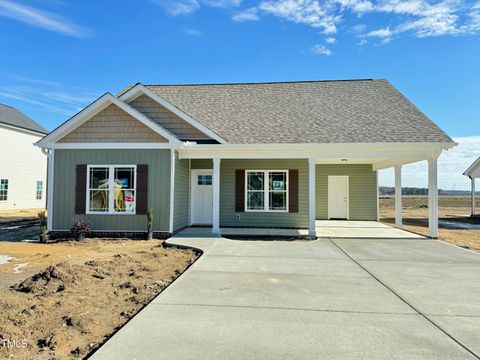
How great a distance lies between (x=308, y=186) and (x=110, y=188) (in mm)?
7443

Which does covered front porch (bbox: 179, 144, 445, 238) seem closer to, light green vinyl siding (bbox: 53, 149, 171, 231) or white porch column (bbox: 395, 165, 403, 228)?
white porch column (bbox: 395, 165, 403, 228)

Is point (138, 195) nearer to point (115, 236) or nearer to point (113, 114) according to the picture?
point (115, 236)

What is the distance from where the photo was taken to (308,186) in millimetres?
13508

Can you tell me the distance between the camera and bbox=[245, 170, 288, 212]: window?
13.5m

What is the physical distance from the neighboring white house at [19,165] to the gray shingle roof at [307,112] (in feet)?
45.1

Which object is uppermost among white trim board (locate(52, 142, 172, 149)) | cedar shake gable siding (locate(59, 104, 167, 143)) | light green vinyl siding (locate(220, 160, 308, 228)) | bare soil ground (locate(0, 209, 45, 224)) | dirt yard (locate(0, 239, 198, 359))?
cedar shake gable siding (locate(59, 104, 167, 143))

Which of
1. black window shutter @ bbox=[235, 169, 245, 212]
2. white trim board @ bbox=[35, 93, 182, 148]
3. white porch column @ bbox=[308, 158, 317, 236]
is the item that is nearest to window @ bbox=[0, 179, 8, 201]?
white trim board @ bbox=[35, 93, 182, 148]

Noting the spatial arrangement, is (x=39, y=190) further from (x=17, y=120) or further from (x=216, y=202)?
(x=216, y=202)

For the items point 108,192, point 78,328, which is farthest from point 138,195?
point 78,328

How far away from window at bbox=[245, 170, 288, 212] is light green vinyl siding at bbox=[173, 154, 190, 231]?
2405 mm

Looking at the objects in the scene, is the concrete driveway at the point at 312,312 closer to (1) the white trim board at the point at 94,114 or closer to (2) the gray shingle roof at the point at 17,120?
(1) the white trim board at the point at 94,114

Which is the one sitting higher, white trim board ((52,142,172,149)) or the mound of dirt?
white trim board ((52,142,172,149))

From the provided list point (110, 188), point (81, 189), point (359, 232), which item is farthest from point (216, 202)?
point (359, 232)

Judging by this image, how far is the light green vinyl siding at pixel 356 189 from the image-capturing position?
16.2 m
